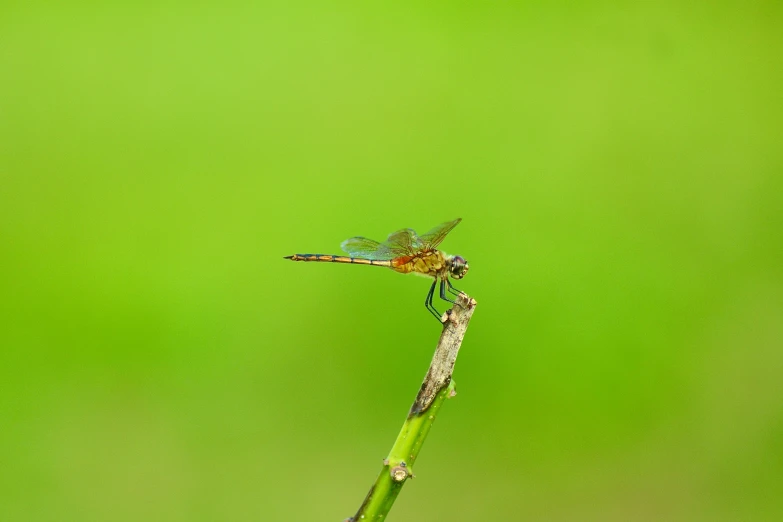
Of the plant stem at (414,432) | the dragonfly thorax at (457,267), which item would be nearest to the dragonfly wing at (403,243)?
the dragonfly thorax at (457,267)

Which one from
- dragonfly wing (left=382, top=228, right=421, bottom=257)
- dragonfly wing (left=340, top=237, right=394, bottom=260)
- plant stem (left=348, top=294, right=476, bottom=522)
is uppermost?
dragonfly wing (left=382, top=228, right=421, bottom=257)

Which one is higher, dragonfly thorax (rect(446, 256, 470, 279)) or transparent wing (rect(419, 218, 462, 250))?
transparent wing (rect(419, 218, 462, 250))

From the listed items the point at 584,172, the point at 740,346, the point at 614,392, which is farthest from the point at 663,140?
the point at 614,392

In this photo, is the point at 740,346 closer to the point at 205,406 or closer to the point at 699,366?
the point at 699,366

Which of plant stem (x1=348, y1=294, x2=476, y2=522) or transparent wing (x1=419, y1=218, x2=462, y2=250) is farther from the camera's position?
transparent wing (x1=419, y1=218, x2=462, y2=250)

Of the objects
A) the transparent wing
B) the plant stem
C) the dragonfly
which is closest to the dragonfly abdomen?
the dragonfly

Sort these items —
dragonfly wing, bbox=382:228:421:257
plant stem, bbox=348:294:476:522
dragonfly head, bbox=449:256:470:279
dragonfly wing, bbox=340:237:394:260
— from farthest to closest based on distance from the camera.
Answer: dragonfly wing, bbox=340:237:394:260 < dragonfly wing, bbox=382:228:421:257 < dragonfly head, bbox=449:256:470:279 < plant stem, bbox=348:294:476:522

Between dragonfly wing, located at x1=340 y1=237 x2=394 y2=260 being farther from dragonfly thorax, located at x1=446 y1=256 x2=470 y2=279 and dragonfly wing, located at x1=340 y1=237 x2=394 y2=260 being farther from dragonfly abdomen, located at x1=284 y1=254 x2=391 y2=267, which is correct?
dragonfly thorax, located at x1=446 y1=256 x2=470 y2=279
